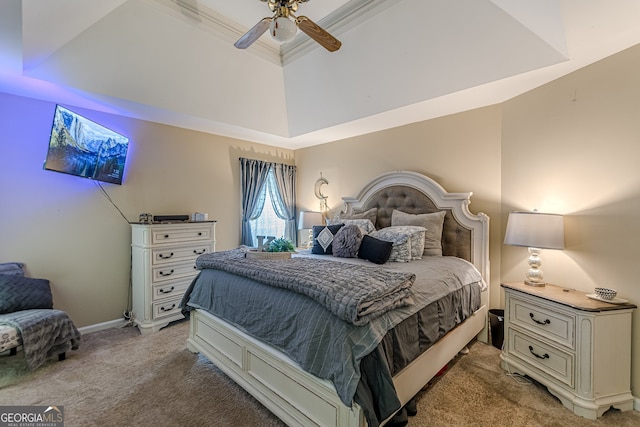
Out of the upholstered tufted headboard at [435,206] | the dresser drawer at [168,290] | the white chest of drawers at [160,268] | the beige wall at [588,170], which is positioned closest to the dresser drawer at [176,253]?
the white chest of drawers at [160,268]

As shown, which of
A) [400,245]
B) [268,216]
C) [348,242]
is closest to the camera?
[400,245]

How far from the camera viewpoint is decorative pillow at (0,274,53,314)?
7.58 feet

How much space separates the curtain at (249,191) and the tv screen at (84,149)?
1549mm

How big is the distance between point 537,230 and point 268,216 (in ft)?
12.1

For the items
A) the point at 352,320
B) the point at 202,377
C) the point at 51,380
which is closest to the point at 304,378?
the point at 352,320

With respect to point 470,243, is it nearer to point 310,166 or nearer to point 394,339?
point 394,339

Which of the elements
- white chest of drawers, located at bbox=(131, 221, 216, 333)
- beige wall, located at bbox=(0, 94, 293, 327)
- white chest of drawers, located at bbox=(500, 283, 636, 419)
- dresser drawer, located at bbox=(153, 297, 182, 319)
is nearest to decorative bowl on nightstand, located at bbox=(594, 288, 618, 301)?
white chest of drawers, located at bbox=(500, 283, 636, 419)

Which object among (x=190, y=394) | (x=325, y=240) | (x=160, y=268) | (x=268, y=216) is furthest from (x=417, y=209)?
(x=160, y=268)

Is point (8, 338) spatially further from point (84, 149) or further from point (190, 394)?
point (84, 149)

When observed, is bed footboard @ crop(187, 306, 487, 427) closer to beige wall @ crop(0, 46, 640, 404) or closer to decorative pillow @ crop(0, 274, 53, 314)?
beige wall @ crop(0, 46, 640, 404)

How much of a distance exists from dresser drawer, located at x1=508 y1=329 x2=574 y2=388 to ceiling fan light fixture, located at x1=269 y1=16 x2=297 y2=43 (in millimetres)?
2863

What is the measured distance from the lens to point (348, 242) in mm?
2756

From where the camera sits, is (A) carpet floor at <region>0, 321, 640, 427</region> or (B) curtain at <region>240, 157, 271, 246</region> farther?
(B) curtain at <region>240, 157, 271, 246</region>

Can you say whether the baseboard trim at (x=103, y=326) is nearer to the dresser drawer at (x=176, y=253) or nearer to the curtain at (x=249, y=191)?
the dresser drawer at (x=176, y=253)
